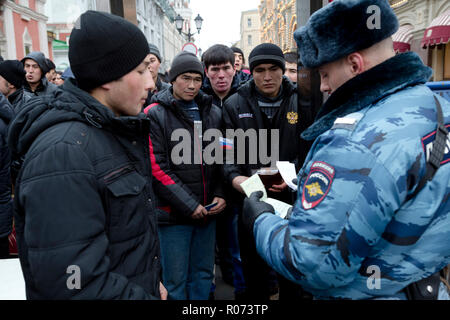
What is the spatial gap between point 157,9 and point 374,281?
37.6 meters

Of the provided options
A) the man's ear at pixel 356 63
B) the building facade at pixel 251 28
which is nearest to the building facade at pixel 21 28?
the man's ear at pixel 356 63

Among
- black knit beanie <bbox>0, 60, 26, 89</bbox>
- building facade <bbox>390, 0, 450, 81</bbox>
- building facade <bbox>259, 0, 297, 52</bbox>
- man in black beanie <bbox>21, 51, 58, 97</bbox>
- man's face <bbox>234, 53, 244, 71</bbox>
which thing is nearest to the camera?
black knit beanie <bbox>0, 60, 26, 89</bbox>

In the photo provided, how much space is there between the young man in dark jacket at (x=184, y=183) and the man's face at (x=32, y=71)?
2914mm

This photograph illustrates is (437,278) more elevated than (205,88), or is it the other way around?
(205,88)

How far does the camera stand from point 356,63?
118cm

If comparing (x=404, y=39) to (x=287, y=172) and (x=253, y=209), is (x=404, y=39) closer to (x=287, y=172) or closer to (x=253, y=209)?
(x=287, y=172)

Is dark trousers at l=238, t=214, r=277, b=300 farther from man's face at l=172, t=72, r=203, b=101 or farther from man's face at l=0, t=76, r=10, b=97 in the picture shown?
man's face at l=0, t=76, r=10, b=97

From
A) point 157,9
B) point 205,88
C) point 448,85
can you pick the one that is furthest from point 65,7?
point 448,85

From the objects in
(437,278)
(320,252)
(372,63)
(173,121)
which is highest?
(372,63)

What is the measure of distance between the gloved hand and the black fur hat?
0.68 meters

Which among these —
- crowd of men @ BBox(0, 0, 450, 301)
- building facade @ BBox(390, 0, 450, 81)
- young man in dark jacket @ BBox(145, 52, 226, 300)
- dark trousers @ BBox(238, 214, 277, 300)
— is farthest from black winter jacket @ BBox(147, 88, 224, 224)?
building facade @ BBox(390, 0, 450, 81)

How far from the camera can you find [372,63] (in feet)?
3.86

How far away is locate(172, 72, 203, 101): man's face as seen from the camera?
2.70 metres

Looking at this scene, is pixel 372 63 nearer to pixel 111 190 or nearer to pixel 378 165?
pixel 378 165
